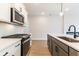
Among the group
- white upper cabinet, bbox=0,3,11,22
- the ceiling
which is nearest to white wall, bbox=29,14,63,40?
the ceiling

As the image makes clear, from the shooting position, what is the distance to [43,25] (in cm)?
1149

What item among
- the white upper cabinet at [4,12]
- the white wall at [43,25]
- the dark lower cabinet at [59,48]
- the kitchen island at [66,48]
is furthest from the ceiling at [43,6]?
the kitchen island at [66,48]

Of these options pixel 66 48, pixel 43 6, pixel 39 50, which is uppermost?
pixel 43 6

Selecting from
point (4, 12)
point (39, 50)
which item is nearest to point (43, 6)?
point (39, 50)

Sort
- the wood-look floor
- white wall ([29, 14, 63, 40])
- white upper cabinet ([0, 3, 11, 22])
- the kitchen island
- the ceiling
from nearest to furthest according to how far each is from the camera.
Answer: the kitchen island, white upper cabinet ([0, 3, 11, 22]), the wood-look floor, the ceiling, white wall ([29, 14, 63, 40])

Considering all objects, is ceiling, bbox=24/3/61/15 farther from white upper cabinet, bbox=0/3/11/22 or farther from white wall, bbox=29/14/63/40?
white upper cabinet, bbox=0/3/11/22

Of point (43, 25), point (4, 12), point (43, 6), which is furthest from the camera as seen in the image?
point (43, 25)

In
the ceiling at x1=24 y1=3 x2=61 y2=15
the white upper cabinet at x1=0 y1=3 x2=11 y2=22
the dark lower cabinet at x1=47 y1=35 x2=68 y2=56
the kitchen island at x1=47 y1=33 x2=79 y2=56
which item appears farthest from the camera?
the ceiling at x1=24 y1=3 x2=61 y2=15

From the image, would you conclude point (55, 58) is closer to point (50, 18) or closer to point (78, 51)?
point (78, 51)

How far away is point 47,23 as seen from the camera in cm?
1147

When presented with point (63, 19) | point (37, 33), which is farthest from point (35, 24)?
point (63, 19)

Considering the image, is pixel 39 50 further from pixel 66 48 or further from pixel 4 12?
pixel 66 48

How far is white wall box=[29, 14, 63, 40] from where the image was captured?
1138 centimetres

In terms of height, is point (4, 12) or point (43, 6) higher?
point (43, 6)
